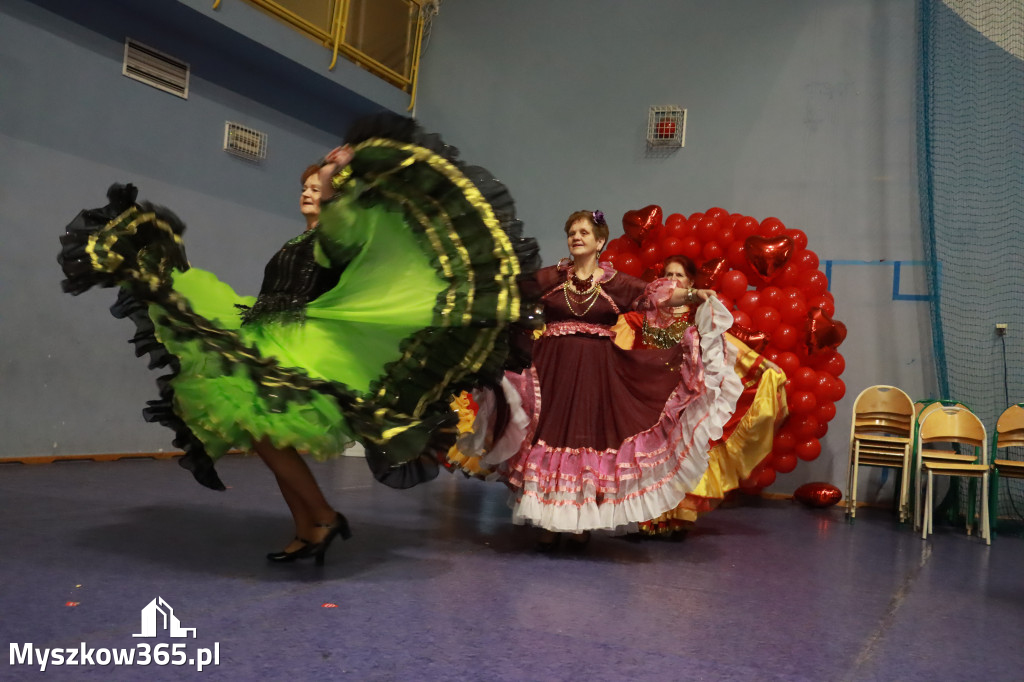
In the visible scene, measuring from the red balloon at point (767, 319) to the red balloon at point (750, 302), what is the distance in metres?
0.04

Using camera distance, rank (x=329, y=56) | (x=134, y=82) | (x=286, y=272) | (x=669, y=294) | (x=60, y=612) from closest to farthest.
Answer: (x=60, y=612) < (x=286, y=272) < (x=669, y=294) < (x=134, y=82) < (x=329, y=56)

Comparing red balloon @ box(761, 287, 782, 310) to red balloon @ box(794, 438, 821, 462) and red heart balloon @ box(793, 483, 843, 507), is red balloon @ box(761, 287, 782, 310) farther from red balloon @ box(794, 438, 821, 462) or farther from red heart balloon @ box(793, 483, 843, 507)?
red heart balloon @ box(793, 483, 843, 507)

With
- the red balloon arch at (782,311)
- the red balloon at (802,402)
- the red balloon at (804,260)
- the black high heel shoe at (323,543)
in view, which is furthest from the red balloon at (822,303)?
the black high heel shoe at (323,543)

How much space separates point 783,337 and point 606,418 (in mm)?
2272

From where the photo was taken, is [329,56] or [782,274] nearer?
[782,274]

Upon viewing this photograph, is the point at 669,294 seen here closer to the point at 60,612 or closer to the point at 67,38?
the point at 60,612

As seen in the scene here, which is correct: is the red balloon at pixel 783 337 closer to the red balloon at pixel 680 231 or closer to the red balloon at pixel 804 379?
the red balloon at pixel 804 379

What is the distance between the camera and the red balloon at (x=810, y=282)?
568 centimetres

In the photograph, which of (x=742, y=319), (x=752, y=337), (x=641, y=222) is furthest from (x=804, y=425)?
(x=641, y=222)

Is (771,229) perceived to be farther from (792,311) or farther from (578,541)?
(578,541)

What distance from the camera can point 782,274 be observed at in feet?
18.5

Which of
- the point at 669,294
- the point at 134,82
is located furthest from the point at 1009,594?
the point at 134,82

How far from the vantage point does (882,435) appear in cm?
589

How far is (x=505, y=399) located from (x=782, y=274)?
114 inches
